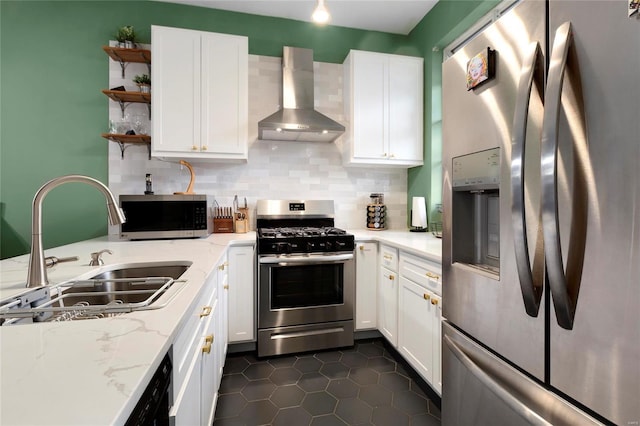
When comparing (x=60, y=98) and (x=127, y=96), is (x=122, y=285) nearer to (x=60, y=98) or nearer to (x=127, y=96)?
(x=127, y=96)

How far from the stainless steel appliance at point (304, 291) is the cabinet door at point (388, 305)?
238 millimetres

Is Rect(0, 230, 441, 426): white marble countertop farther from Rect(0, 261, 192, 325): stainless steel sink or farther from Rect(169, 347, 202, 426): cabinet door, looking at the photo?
Rect(169, 347, 202, 426): cabinet door

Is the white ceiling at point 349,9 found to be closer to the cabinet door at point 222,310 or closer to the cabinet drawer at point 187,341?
the cabinet door at point 222,310

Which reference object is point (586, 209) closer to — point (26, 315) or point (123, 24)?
point (26, 315)

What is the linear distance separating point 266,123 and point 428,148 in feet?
5.02

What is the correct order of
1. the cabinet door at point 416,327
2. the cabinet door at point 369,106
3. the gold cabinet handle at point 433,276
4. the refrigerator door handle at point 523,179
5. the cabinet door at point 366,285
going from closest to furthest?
1. the refrigerator door handle at point 523,179
2. the gold cabinet handle at point 433,276
3. the cabinet door at point 416,327
4. the cabinet door at point 366,285
5. the cabinet door at point 369,106

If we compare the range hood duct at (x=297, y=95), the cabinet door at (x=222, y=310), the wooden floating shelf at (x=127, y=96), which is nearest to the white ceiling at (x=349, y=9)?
the range hood duct at (x=297, y=95)

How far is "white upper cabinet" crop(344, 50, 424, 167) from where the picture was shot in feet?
9.00

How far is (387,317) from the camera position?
91.5 inches

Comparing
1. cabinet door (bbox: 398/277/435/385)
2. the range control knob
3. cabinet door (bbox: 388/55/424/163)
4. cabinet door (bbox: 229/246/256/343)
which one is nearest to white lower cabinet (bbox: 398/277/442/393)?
cabinet door (bbox: 398/277/435/385)

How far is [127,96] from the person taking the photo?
248 cm

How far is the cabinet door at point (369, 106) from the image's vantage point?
274 centimetres

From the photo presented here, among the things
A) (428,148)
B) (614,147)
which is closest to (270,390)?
(614,147)

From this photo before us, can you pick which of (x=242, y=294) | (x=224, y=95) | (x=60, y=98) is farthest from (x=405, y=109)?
(x=60, y=98)
